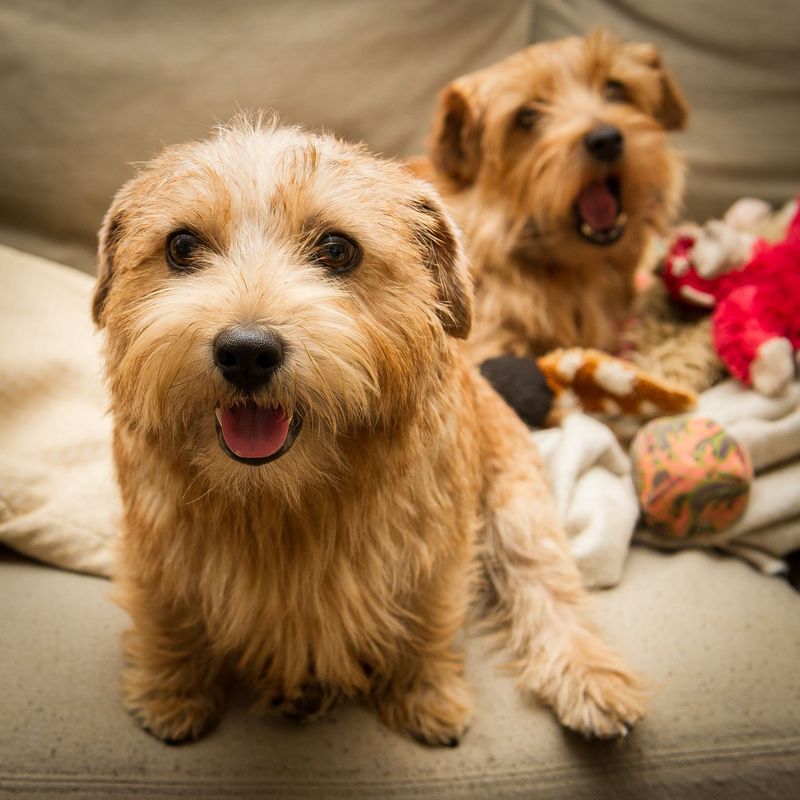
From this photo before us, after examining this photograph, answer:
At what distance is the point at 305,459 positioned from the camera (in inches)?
36.2

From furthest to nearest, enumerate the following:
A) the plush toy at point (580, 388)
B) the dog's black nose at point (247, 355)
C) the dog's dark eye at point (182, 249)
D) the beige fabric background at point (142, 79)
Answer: the beige fabric background at point (142, 79)
the plush toy at point (580, 388)
the dog's dark eye at point (182, 249)
the dog's black nose at point (247, 355)

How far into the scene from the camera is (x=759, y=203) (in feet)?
6.65

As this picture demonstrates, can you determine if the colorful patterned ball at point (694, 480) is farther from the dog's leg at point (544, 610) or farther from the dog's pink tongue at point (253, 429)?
the dog's pink tongue at point (253, 429)

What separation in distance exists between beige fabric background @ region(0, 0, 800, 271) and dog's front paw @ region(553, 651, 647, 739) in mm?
1367

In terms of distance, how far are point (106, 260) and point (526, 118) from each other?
3.89 ft

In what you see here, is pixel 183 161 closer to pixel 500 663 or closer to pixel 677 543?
pixel 500 663

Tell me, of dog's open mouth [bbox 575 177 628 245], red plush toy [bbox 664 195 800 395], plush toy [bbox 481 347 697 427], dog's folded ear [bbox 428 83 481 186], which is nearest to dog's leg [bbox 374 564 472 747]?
plush toy [bbox 481 347 697 427]

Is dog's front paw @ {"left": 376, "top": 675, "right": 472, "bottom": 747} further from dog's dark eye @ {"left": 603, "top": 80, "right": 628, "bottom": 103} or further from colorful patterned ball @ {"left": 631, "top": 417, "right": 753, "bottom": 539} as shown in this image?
dog's dark eye @ {"left": 603, "top": 80, "right": 628, "bottom": 103}

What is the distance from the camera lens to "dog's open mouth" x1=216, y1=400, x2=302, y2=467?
877mm

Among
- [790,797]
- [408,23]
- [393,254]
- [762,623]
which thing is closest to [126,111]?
[408,23]

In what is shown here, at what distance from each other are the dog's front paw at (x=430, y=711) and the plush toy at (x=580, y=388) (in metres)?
0.62

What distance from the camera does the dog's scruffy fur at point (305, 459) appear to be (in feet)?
2.85

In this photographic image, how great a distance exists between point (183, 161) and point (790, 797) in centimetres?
125

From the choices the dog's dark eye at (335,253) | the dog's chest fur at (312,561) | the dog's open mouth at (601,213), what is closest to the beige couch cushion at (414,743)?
the dog's chest fur at (312,561)
